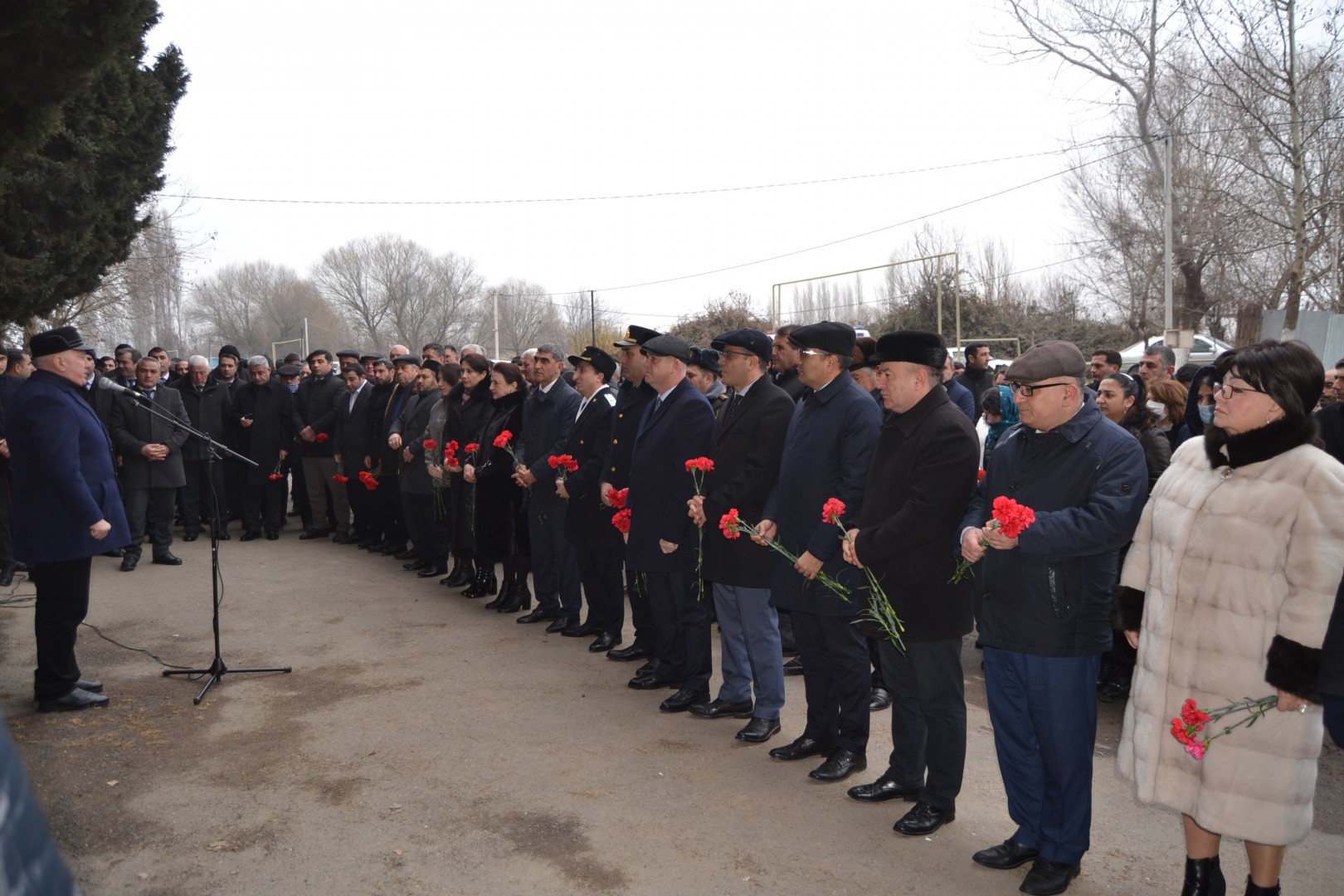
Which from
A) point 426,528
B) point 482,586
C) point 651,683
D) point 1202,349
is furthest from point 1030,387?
point 1202,349

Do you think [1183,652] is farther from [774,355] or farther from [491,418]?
[491,418]

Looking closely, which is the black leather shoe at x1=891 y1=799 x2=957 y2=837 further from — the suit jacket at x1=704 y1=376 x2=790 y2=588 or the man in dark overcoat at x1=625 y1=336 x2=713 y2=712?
the man in dark overcoat at x1=625 y1=336 x2=713 y2=712

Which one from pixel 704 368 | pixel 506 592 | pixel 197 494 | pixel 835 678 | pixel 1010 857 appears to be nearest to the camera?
pixel 1010 857

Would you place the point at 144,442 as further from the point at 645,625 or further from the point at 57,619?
the point at 645,625

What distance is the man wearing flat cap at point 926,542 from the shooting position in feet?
14.0

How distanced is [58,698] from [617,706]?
3.45m

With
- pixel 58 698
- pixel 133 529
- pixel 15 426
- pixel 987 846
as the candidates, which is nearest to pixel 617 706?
pixel 987 846

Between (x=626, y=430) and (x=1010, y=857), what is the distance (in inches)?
154

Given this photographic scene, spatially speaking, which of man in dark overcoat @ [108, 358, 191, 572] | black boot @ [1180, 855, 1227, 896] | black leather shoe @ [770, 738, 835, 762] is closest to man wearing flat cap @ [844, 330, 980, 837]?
black leather shoe @ [770, 738, 835, 762]

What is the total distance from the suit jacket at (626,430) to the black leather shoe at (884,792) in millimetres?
2862

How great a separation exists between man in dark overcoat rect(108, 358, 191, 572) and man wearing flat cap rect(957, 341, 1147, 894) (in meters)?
9.41

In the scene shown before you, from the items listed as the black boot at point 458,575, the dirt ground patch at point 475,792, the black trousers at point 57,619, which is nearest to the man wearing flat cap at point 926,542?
the dirt ground patch at point 475,792

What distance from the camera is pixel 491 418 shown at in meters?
9.04

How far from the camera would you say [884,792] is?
466 centimetres
